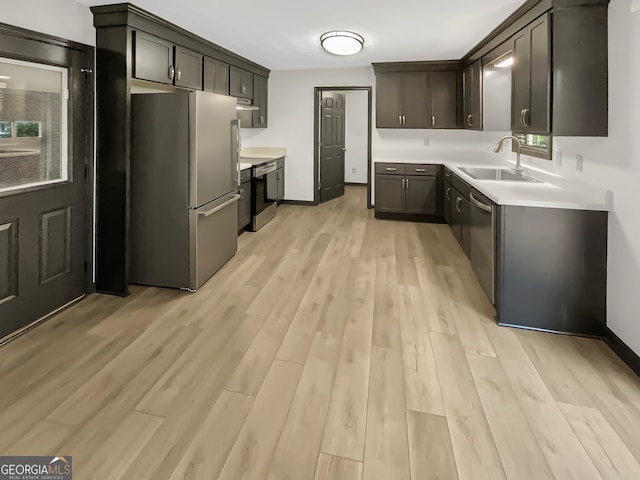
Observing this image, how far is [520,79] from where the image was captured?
341 centimetres

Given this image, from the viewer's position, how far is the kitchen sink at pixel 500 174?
3.98 m

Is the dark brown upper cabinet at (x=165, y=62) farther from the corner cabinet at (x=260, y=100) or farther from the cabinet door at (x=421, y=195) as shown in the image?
the cabinet door at (x=421, y=195)

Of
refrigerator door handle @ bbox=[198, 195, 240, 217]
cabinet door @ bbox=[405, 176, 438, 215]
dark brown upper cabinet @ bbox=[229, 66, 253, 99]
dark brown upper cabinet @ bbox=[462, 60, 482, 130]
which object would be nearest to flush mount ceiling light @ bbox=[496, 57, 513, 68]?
dark brown upper cabinet @ bbox=[462, 60, 482, 130]

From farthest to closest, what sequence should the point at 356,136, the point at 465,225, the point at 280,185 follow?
1. the point at 356,136
2. the point at 280,185
3. the point at 465,225

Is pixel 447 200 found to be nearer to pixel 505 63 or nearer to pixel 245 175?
pixel 505 63

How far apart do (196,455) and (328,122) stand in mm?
6372

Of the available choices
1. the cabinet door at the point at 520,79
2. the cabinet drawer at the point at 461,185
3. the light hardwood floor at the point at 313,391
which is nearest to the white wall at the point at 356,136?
the cabinet drawer at the point at 461,185

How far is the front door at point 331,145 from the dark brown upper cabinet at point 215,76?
2.28 meters

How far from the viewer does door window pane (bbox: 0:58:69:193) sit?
251cm

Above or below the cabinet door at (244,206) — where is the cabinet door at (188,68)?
above

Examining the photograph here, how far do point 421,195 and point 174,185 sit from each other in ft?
11.9

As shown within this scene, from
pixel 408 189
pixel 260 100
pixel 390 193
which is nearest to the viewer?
pixel 408 189

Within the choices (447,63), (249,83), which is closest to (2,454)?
(249,83)

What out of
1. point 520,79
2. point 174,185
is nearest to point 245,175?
point 174,185
